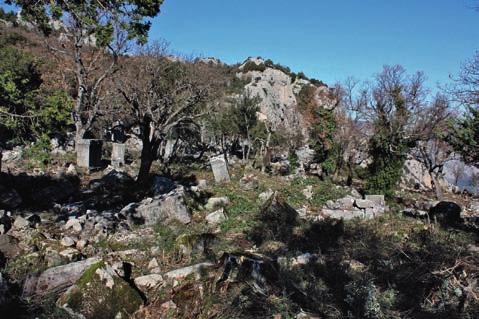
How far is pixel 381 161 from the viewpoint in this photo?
17.3 meters

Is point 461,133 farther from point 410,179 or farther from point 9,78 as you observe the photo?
point 410,179

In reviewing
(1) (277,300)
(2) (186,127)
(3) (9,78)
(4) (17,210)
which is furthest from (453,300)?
(2) (186,127)

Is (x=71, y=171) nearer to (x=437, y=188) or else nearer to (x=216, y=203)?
(x=216, y=203)

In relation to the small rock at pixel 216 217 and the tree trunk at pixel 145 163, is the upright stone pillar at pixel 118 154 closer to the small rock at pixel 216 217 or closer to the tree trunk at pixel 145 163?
the tree trunk at pixel 145 163

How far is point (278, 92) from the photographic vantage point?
52.5 meters

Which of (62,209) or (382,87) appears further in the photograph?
(382,87)

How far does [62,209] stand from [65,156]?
722 centimetres

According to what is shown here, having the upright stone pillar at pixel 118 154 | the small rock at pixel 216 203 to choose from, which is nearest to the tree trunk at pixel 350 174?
the small rock at pixel 216 203

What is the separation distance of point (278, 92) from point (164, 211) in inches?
1754

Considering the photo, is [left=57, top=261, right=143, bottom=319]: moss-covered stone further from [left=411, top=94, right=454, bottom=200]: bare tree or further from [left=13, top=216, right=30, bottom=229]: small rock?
[left=411, top=94, right=454, bottom=200]: bare tree

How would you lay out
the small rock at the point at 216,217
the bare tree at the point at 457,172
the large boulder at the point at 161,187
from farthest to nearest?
the bare tree at the point at 457,172 → the large boulder at the point at 161,187 → the small rock at the point at 216,217

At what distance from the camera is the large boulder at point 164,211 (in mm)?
9758

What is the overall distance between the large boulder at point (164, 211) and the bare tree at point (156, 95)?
4.29 metres

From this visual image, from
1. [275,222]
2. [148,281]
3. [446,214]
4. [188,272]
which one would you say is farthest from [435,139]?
[148,281]
